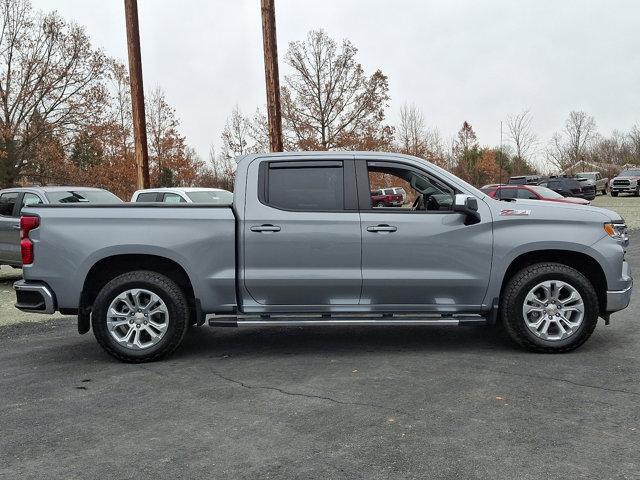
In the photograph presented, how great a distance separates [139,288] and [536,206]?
3.87 metres

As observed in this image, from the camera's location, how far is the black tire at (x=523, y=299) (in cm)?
567

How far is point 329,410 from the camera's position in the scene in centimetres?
432

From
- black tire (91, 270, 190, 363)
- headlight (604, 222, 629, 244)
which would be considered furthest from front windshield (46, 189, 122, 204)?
headlight (604, 222, 629, 244)

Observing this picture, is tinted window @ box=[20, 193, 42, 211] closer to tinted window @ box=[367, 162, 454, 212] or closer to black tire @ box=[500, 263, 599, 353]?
tinted window @ box=[367, 162, 454, 212]

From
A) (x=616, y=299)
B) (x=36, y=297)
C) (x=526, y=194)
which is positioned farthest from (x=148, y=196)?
(x=526, y=194)

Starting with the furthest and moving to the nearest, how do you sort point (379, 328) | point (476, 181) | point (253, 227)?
point (476, 181) → point (379, 328) → point (253, 227)

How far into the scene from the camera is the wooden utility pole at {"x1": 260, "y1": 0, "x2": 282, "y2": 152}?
537 inches

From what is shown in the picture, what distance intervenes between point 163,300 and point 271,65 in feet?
30.6

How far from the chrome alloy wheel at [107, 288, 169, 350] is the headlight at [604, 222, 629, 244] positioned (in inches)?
167

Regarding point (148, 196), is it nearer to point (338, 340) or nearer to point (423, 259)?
point (338, 340)

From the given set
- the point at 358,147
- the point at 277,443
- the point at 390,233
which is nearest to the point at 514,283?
the point at 390,233

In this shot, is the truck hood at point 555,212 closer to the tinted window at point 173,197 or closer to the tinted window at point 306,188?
the tinted window at point 306,188

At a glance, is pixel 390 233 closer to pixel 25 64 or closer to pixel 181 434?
pixel 181 434

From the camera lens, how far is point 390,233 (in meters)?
5.66
